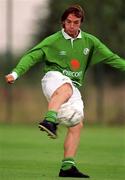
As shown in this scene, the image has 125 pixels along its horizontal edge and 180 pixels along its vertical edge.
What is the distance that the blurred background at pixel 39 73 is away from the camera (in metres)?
30.0

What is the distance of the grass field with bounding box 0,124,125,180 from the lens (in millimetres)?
10999

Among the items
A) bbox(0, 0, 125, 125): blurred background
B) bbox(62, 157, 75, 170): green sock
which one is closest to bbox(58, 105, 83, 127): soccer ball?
bbox(62, 157, 75, 170): green sock

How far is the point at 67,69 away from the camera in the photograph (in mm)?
10742

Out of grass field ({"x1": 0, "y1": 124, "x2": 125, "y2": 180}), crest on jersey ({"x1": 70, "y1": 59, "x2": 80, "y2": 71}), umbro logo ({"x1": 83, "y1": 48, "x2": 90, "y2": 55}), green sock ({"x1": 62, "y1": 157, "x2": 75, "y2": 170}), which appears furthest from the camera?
grass field ({"x1": 0, "y1": 124, "x2": 125, "y2": 180})

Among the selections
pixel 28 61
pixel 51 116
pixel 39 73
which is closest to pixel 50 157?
pixel 28 61

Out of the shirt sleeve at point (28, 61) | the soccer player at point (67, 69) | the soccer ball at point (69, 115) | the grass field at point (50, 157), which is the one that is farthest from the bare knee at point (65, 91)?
the grass field at point (50, 157)

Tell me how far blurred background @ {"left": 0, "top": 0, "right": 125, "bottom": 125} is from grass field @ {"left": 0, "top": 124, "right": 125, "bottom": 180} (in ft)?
24.1

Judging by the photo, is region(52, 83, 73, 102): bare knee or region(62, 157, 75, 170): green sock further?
region(62, 157, 75, 170): green sock

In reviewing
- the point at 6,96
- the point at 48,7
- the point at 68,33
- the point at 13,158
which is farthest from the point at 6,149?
the point at 48,7

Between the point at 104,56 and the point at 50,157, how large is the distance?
12.3 ft

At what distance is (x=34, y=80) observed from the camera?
3116cm

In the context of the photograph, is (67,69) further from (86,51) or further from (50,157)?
(50,157)

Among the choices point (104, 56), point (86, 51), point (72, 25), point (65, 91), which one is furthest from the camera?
point (104, 56)

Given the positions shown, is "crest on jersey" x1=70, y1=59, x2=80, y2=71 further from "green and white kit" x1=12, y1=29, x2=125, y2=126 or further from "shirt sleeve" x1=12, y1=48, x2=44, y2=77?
"shirt sleeve" x1=12, y1=48, x2=44, y2=77
